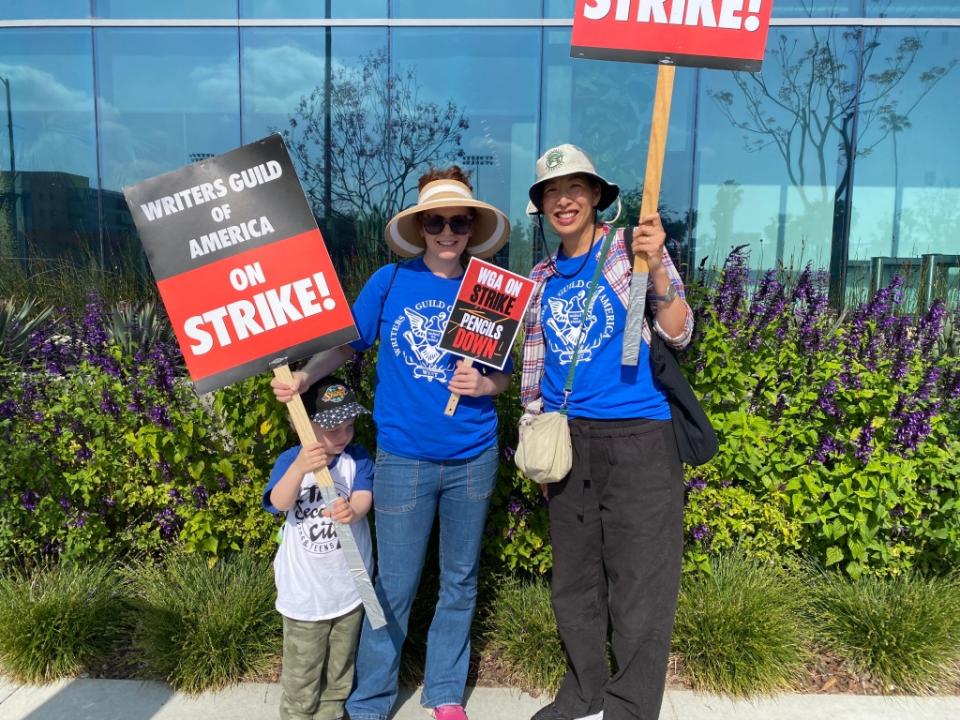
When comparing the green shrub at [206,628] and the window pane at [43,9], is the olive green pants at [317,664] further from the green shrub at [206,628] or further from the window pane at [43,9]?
the window pane at [43,9]

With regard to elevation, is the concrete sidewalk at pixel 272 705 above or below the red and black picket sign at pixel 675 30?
below

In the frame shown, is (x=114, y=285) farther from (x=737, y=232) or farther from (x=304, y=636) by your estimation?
(x=737, y=232)

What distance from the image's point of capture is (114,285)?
868 centimetres

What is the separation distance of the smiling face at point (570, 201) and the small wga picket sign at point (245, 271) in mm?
808

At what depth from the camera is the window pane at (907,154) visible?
10.4 metres

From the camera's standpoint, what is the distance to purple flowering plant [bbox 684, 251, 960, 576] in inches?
126

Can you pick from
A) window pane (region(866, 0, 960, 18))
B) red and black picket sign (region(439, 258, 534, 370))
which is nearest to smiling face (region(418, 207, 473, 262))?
red and black picket sign (region(439, 258, 534, 370))

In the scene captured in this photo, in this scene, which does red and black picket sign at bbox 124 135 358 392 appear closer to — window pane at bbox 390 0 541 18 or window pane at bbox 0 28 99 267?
window pane at bbox 390 0 541 18

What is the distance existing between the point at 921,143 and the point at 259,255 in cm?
1160

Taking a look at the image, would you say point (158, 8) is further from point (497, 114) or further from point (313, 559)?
point (313, 559)

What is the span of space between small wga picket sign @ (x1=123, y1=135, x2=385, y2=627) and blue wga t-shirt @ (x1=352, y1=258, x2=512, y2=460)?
166mm

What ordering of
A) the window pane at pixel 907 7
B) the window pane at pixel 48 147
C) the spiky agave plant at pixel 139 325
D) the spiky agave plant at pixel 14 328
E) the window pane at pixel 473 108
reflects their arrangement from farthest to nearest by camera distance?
1. the window pane at pixel 48 147
2. the window pane at pixel 473 108
3. the window pane at pixel 907 7
4. the spiky agave plant at pixel 14 328
5. the spiky agave plant at pixel 139 325

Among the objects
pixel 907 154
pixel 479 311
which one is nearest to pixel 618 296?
pixel 479 311

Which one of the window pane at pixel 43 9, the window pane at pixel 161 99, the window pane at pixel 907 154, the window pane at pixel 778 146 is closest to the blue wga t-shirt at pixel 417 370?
the window pane at pixel 778 146
